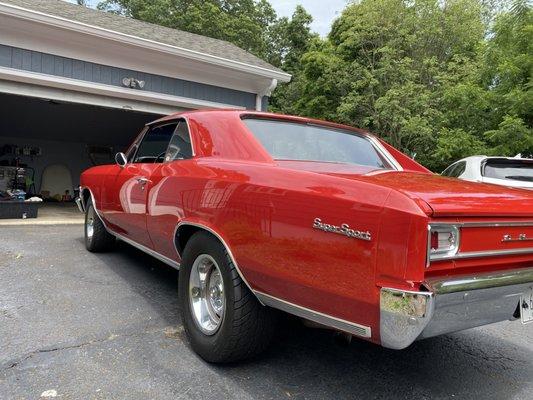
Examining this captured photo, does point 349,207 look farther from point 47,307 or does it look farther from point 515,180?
point 515,180

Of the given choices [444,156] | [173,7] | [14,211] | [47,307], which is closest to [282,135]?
[47,307]

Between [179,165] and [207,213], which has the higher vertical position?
[179,165]

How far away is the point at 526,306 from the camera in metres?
2.48

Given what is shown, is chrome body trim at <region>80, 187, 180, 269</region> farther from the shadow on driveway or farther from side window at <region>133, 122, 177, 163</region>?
side window at <region>133, 122, 177, 163</region>

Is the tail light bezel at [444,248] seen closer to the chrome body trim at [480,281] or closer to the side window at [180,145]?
the chrome body trim at [480,281]

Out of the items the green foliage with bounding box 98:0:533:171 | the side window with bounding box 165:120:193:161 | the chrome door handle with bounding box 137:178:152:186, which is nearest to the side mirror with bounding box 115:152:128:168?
the chrome door handle with bounding box 137:178:152:186

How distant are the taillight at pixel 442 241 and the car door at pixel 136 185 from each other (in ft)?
8.24

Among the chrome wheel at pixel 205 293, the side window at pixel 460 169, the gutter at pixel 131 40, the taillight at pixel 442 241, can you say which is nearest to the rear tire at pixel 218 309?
the chrome wheel at pixel 205 293

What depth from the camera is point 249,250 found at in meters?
2.58

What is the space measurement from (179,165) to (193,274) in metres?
0.86

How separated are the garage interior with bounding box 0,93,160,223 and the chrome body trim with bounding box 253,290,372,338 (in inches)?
451

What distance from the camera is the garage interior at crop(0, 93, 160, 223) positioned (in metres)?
13.8

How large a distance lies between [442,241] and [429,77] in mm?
16601

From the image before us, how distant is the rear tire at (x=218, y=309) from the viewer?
2.71 m
